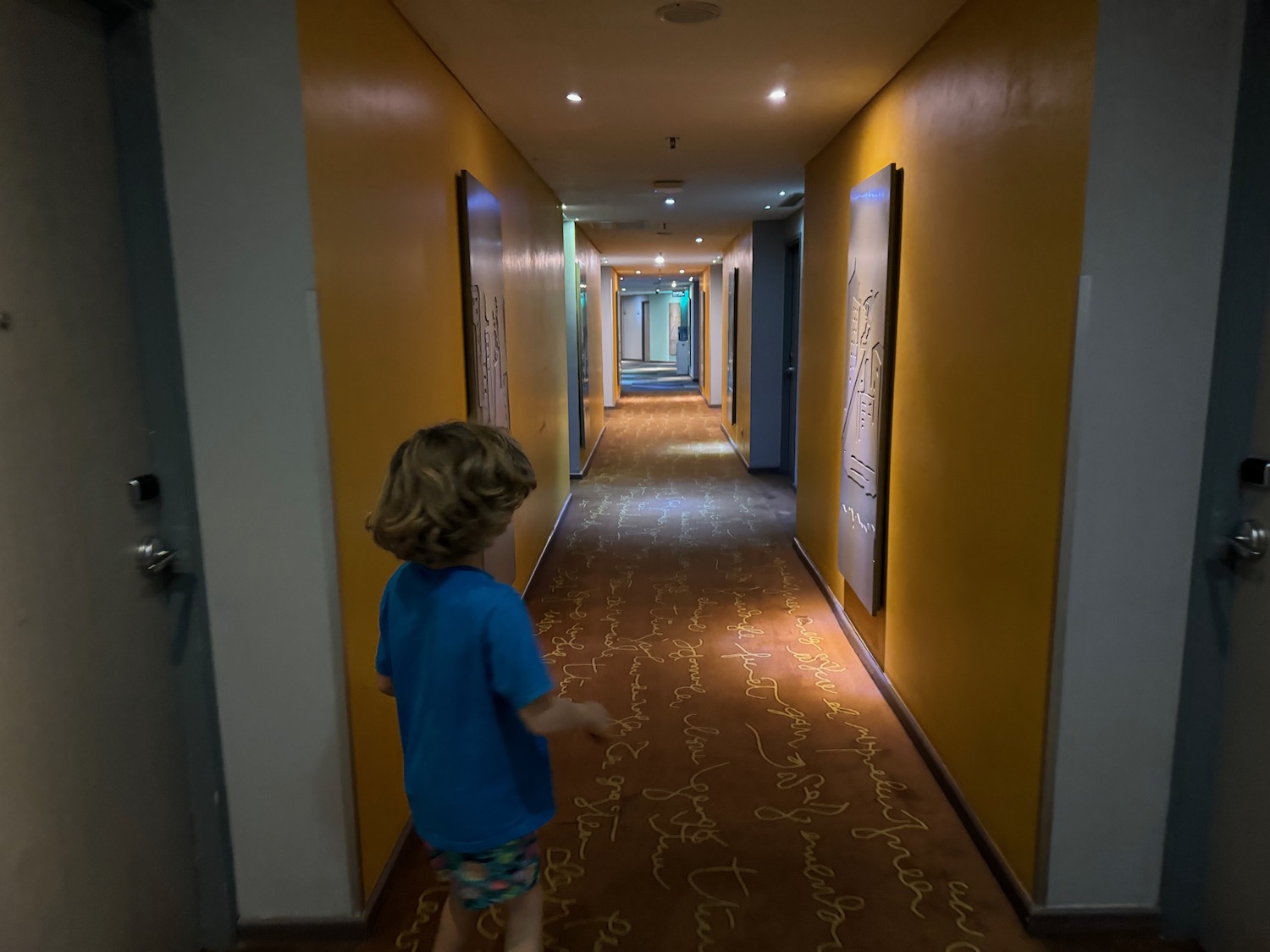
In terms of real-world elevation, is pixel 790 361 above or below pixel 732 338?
below

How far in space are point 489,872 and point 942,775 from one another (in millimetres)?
1832

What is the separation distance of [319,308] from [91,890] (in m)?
1.30

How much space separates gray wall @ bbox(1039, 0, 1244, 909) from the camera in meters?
1.88

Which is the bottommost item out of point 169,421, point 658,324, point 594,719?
point 594,719

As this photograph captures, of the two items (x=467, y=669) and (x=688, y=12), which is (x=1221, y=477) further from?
(x=688, y=12)

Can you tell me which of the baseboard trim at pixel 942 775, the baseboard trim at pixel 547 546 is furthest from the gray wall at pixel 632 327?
the baseboard trim at pixel 942 775

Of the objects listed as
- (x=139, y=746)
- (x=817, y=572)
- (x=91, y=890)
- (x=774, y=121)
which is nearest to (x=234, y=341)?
(x=139, y=746)

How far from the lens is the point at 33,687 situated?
5.10ft

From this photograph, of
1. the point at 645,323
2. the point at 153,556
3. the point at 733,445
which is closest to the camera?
the point at 153,556

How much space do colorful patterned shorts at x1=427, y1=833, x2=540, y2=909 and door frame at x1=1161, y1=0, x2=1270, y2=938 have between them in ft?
5.40

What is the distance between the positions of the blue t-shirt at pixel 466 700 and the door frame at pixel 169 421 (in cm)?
71

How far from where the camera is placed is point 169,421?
196 cm

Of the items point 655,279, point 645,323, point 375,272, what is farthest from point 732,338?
point 645,323

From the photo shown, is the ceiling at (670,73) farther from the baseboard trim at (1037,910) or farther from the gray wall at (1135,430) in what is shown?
the baseboard trim at (1037,910)
